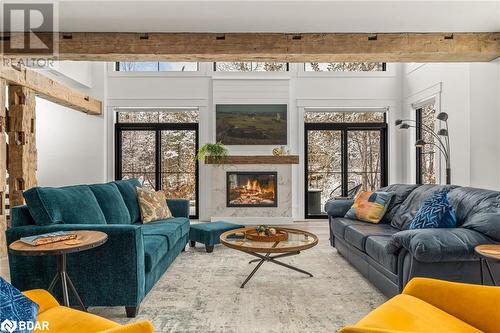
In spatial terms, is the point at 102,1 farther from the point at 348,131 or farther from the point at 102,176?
the point at 348,131

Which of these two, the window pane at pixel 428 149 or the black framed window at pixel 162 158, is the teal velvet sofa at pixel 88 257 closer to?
the black framed window at pixel 162 158

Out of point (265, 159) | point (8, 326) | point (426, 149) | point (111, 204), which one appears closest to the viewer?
point (8, 326)

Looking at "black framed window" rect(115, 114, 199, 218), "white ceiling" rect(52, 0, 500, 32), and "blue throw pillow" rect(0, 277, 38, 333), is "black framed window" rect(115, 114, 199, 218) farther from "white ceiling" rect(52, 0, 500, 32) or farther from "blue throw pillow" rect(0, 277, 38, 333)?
"blue throw pillow" rect(0, 277, 38, 333)

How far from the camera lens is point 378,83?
274 inches

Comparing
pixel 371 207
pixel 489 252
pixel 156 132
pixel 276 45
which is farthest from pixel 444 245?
pixel 156 132


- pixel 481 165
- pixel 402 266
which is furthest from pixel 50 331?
pixel 481 165

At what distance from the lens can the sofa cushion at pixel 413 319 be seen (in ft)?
4.65

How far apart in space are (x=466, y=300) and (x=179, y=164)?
6.13 m

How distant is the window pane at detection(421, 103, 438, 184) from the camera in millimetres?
5956

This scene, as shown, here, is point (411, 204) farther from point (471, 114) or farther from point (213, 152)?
point (213, 152)

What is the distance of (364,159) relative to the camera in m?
7.16

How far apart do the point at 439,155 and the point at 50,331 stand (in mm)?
5706

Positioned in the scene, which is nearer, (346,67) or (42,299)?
(42,299)

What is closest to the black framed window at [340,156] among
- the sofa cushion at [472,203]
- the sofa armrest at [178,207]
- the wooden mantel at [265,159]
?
the wooden mantel at [265,159]
